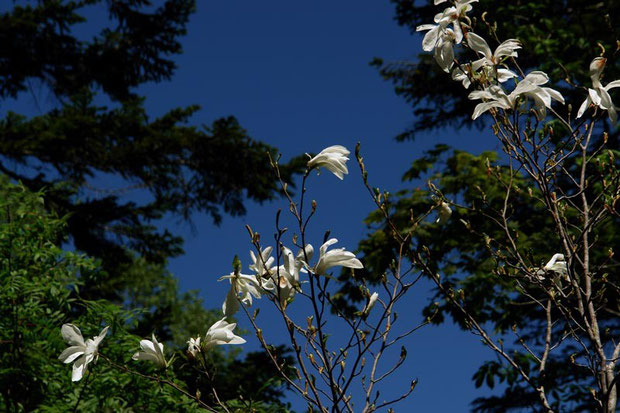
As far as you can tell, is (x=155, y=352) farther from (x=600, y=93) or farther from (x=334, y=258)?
(x=600, y=93)

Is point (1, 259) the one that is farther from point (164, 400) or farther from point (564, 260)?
point (564, 260)

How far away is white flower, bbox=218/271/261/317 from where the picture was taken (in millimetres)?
2250

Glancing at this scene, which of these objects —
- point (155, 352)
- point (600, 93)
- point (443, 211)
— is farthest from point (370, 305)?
point (600, 93)

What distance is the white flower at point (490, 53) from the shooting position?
241cm

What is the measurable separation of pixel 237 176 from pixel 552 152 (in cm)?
756

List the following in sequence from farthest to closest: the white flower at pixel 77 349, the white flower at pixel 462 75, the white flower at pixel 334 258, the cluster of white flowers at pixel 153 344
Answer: the white flower at pixel 462 75 → the white flower at pixel 77 349 → the cluster of white flowers at pixel 153 344 → the white flower at pixel 334 258

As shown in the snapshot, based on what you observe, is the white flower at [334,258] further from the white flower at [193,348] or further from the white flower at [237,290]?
the white flower at [193,348]

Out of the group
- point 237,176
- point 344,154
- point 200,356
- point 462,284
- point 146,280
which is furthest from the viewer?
point 146,280

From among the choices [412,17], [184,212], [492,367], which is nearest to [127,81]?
[184,212]

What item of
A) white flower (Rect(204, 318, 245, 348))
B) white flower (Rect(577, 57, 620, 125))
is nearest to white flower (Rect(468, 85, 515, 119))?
white flower (Rect(577, 57, 620, 125))

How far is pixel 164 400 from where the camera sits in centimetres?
425

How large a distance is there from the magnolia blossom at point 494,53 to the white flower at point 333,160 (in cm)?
65

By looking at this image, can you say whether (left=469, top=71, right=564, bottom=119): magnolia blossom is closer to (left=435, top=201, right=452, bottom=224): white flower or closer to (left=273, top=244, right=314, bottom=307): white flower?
(left=435, top=201, right=452, bottom=224): white flower

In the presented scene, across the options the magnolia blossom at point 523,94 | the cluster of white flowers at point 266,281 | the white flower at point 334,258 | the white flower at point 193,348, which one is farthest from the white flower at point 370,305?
the magnolia blossom at point 523,94
